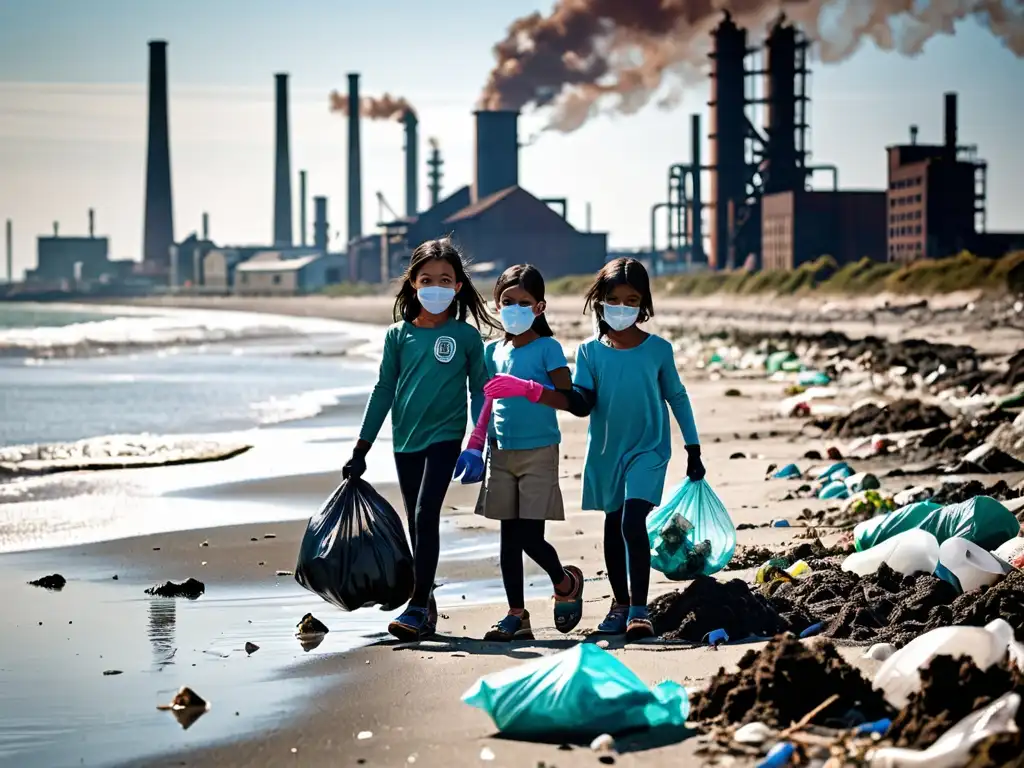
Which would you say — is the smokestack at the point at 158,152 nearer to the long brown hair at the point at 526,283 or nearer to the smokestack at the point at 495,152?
the smokestack at the point at 495,152

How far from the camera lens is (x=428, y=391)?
19.1 feet

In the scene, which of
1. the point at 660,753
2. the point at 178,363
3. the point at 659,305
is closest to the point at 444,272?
the point at 660,753

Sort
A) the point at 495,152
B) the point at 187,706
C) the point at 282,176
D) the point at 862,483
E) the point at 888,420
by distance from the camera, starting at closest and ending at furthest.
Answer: the point at 187,706 < the point at 862,483 < the point at 888,420 < the point at 495,152 < the point at 282,176

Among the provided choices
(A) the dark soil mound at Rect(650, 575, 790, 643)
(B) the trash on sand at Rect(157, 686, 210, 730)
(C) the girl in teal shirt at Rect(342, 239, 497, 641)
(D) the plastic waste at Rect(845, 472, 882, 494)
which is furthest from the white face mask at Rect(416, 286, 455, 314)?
(D) the plastic waste at Rect(845, 472, 882, 494)

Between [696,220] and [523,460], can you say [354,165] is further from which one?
[523,460]

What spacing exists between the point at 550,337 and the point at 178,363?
29271mm

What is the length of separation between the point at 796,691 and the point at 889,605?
1.36 m

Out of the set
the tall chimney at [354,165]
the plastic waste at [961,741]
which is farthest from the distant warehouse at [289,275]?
the plastic waste at [961,741]

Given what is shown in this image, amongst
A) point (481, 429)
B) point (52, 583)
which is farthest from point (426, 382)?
point (52, 583)

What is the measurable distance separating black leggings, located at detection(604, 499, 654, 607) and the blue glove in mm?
493

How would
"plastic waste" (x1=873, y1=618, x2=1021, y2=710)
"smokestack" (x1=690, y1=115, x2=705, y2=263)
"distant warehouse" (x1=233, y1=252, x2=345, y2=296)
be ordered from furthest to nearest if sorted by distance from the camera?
"distant warehouse" (x1=233, y1=252, x2=345, y2=296)
"smokestack" (x1=690, y1=115, x2=705, y2=263)
"plastic waste" (x1=873, y1=618, x2=1021, y2=710)

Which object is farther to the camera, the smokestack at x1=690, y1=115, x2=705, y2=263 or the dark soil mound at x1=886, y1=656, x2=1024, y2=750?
the smokestack at x1=690, y1=115, x2=705, y2=263

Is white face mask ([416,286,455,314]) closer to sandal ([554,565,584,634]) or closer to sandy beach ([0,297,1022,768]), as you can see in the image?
sandal ([554,565,584,634])

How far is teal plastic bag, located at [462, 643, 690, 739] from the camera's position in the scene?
4090 mm
